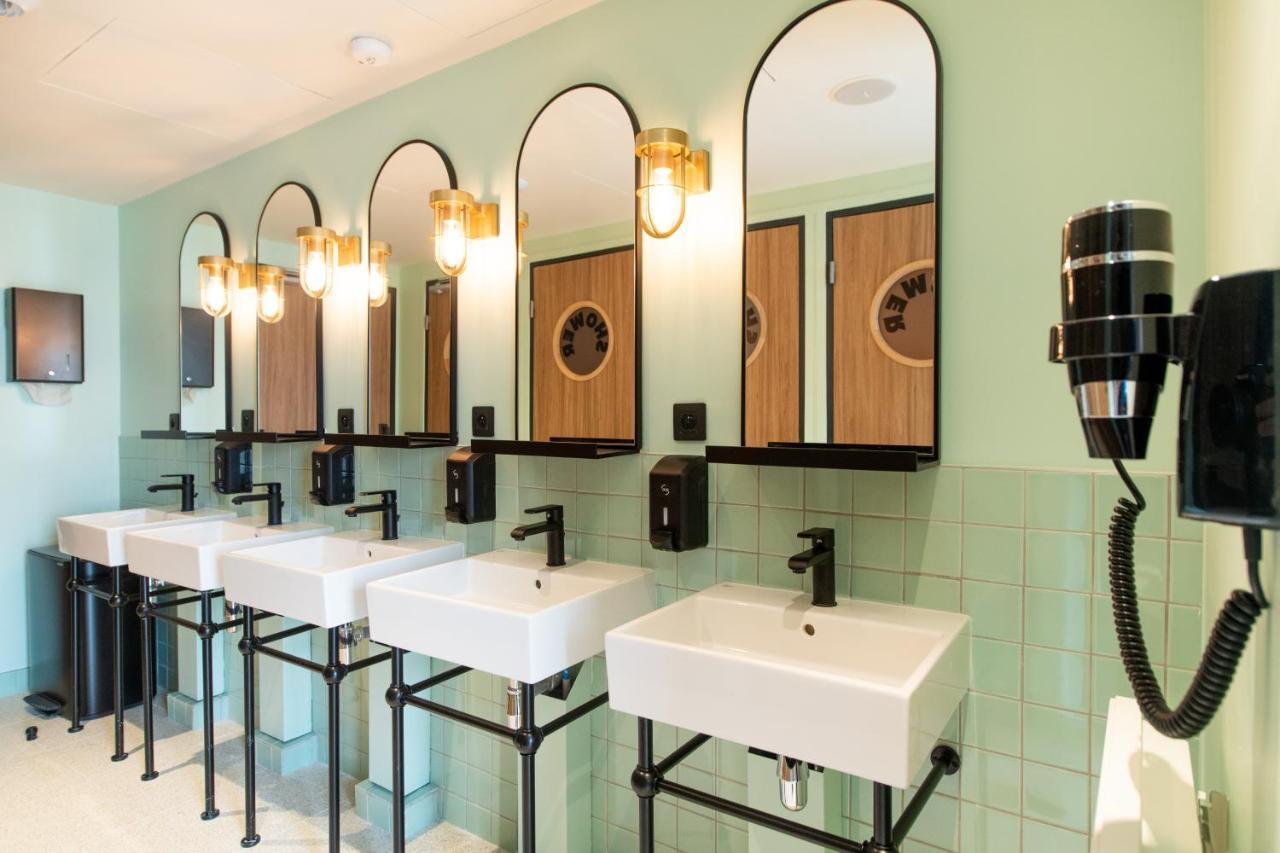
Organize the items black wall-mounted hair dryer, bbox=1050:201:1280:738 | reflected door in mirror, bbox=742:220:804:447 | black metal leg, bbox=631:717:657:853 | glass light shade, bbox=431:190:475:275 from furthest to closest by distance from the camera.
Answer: glass light shade, bbox=431:190:475:275, reflected door in mirror, bbox=742:220:804:447, black metal leg, bbox=631:717:657:853, black wall-mounted hair dryer, bbox=1050:201:1280:738

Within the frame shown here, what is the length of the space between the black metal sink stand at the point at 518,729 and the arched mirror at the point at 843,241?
76 centimetres

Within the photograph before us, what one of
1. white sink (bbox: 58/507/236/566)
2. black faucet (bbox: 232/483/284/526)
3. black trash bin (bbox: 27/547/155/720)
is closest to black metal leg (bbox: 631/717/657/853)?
black faucet (bbox: 232/483/284/526)

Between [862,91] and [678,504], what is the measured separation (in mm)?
1052

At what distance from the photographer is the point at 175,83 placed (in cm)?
253

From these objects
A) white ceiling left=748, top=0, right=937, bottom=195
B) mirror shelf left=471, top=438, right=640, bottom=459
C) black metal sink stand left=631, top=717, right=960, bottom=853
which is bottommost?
black metal sink stand left=631, top=717, right=960, bottom=853

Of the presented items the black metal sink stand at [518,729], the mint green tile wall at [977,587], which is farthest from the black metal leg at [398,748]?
the mint green tile wall at [977,587]

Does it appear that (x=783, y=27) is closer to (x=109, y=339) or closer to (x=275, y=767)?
(x=275, y=767)

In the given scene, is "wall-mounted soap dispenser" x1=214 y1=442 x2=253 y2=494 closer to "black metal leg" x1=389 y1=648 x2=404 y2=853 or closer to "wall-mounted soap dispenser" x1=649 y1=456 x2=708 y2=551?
"black metal leg" x1=389 y1=648 x2=404 y2=853

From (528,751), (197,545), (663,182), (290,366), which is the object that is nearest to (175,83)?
(290,366)

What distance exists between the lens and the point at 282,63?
239cm

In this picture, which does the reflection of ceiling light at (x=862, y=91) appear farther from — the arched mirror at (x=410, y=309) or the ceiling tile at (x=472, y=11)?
the arched mirror at (x=410, y=309)

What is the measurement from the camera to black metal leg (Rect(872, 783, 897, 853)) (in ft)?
4.00

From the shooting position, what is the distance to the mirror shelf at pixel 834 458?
4.54ft

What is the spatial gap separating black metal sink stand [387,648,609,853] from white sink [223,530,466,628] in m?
0.24
